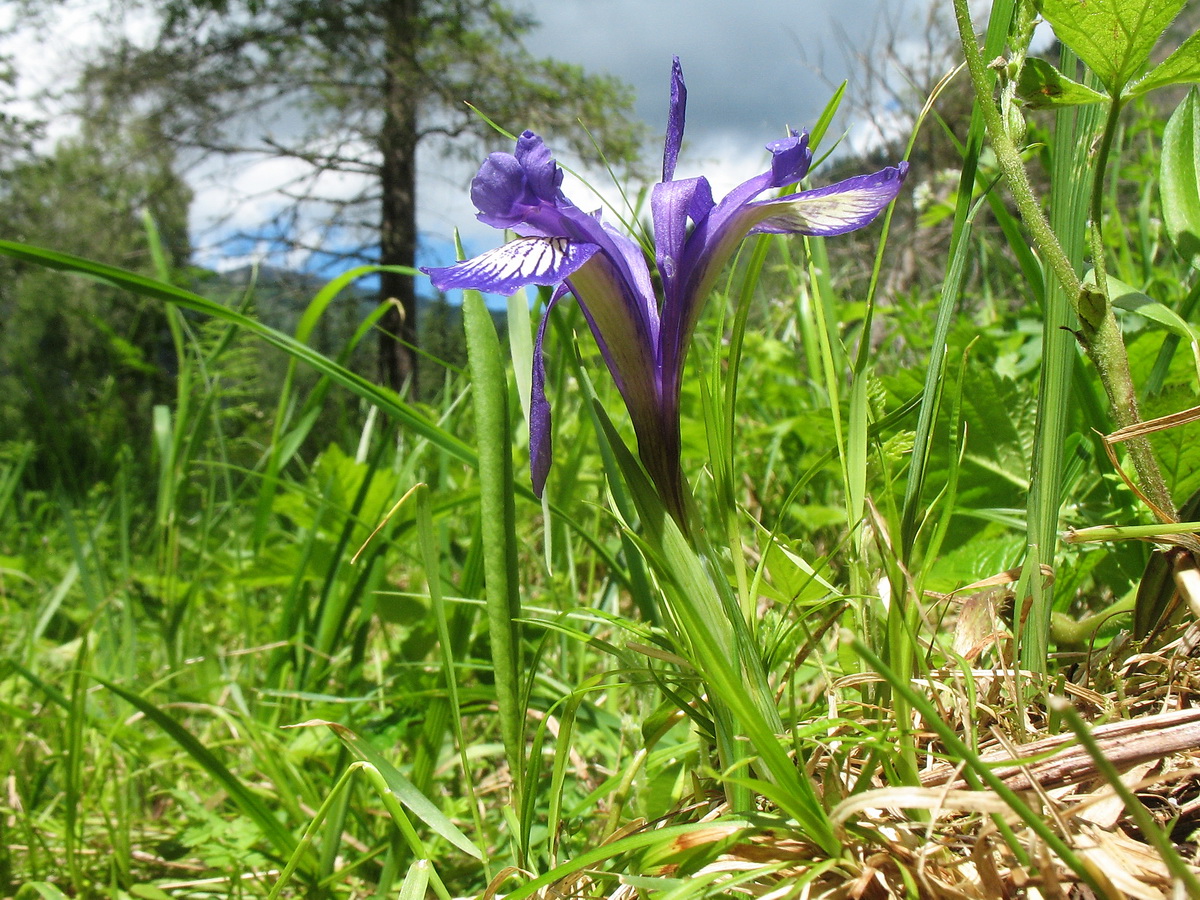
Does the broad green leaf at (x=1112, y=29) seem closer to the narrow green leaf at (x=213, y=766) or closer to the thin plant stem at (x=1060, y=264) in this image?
the thin plant stem at (x=1060, y=264)

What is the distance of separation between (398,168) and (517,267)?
12.3m

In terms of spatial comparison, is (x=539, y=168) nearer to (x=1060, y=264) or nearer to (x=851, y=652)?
(x=1060, y=264)

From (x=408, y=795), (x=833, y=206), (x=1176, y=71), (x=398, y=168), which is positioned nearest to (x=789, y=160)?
(x=833, y=206)

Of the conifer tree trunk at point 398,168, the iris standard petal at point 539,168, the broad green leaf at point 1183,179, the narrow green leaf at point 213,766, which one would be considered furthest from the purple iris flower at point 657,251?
the conifer tree trunk at point 398,168

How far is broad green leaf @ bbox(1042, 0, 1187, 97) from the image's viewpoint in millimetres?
574

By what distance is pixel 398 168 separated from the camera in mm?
11820

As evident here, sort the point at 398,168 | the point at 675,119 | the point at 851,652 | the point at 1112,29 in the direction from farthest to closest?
the point at 398,168
the point at 851,652
the point at 675,119
the point at 1112,29

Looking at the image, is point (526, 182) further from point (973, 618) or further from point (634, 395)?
point (973, 618)

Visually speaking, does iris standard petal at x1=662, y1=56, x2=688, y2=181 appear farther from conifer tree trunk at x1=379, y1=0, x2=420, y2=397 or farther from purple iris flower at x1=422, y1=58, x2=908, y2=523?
conifer tree trunk at x1=379, y1=0, x2=420, y2=397

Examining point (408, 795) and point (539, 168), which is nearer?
point (539, 168)

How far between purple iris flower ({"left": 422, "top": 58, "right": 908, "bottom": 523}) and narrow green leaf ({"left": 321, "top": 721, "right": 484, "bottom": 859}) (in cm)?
33

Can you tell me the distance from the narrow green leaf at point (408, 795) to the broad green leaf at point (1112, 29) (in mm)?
820

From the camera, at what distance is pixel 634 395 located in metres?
0.67

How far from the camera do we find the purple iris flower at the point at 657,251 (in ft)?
2.07
